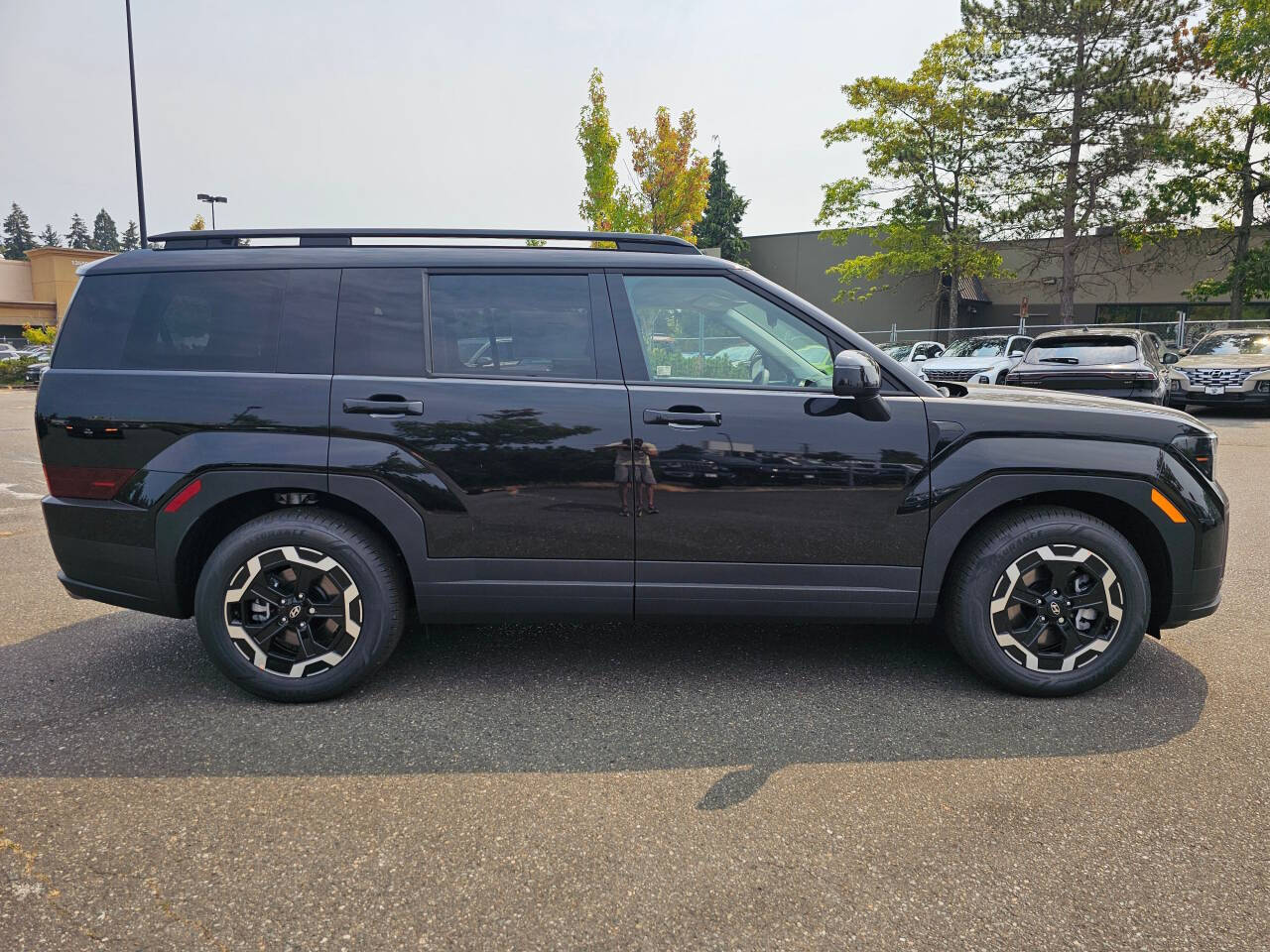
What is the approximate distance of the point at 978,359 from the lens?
19438 mm

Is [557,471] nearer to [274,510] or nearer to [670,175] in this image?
[274,510]

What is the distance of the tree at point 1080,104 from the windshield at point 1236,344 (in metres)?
8.90

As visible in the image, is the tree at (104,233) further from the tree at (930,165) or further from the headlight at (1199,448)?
the headlight at (1199,448)

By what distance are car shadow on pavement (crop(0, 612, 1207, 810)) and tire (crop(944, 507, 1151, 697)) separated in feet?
0.53

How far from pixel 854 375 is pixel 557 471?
4.00ft

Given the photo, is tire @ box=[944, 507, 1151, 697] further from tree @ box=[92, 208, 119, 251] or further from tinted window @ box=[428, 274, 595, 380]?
tree @ box=[92, 208, 119, 251]

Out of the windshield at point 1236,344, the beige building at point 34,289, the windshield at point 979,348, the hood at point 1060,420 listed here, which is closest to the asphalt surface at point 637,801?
the hood at point 1060,420

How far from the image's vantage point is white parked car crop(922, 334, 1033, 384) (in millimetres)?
18156

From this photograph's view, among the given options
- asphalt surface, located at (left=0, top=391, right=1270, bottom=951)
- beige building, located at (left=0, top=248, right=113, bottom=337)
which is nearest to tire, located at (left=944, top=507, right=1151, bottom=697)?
asphalt surface, located at (left=0, top=391, right=1270, bottom=951)

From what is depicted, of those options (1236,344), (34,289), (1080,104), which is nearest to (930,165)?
(1080,104)

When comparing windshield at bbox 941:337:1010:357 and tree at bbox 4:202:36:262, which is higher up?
tree at bbox 4:202:36:262

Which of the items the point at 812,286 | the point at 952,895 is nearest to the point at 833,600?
the point at 952,895

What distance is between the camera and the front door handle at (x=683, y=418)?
11.1ft

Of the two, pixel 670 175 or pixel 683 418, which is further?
pixel 670 175
